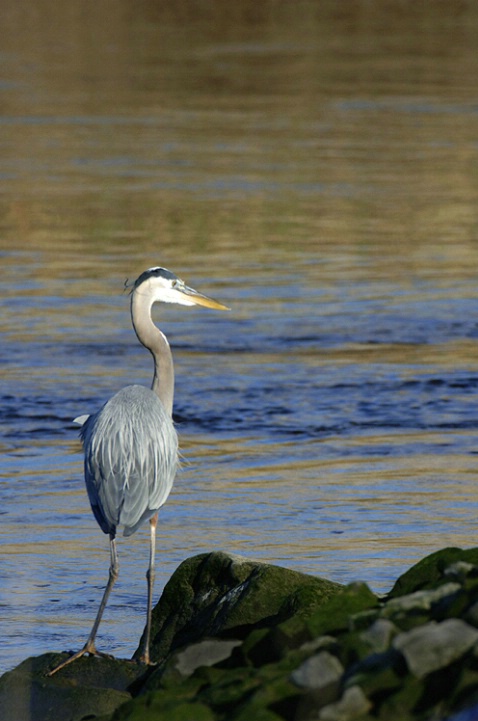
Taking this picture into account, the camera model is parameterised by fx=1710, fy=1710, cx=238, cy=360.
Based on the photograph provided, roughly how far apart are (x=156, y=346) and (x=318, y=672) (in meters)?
3.55

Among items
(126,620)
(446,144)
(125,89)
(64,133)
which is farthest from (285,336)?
(125,89)

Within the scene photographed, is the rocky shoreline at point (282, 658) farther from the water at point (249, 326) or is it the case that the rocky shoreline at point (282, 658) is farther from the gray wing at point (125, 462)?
the water at point (249, 326)

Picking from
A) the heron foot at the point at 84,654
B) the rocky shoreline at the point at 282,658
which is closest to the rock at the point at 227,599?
the rocky shoreline at the point at 282,658

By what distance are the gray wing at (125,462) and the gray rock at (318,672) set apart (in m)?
2.43

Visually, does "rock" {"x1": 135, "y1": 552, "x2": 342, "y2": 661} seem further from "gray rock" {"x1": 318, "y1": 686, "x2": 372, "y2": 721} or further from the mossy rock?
"gray rock" {"x1": 318, "y1": 686, "x2": 372, "y2": 721}

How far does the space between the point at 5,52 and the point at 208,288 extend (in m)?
36.5

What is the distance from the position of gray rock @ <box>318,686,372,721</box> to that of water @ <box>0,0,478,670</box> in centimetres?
292

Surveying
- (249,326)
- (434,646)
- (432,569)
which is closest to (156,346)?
(432,569)

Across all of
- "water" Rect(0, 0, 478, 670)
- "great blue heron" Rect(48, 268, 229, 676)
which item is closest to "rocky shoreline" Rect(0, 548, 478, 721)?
"great blue heron" Rect(48, 268, 229, 676)

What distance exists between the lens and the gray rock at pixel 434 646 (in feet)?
17.6

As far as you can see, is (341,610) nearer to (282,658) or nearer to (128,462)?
(282,658)

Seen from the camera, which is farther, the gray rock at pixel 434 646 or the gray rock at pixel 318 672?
the gray rock at pixel 318 672

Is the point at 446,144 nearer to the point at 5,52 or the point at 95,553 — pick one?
the point at 95,553

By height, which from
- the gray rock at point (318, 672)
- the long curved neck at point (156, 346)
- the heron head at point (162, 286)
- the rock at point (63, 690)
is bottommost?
the rock at point (63, 690)
